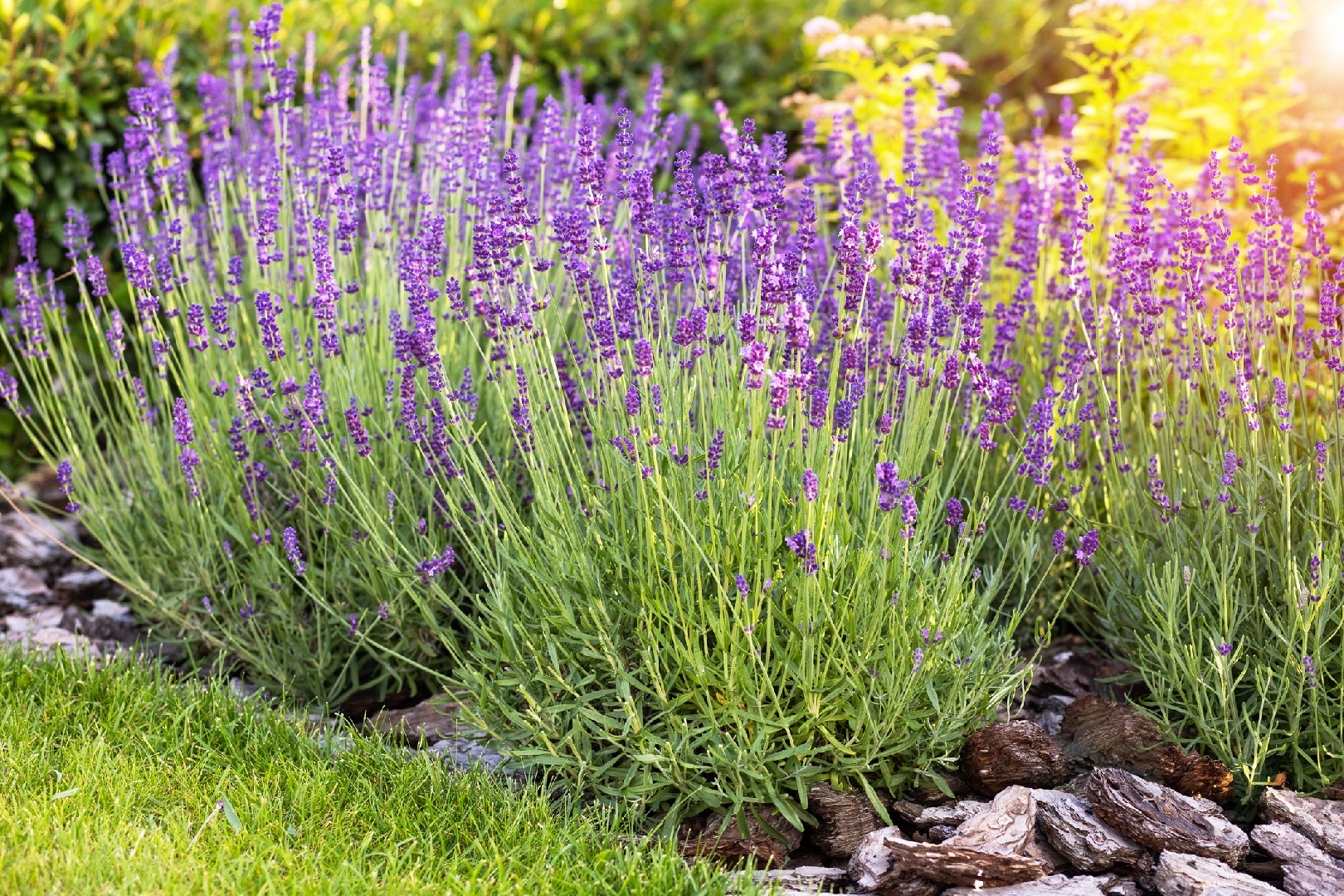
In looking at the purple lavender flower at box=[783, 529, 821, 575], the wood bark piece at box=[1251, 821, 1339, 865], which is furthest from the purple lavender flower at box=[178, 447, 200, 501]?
the wood bark piece at box=[1251, 821, 1339, 865]

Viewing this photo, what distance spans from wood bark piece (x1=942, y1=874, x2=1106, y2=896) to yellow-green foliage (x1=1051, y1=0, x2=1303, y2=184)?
124 inches

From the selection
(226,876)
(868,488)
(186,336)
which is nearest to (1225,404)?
(868,488)

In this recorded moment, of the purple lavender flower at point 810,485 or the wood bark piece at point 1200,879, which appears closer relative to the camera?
the purple lavender flower at point 810,485

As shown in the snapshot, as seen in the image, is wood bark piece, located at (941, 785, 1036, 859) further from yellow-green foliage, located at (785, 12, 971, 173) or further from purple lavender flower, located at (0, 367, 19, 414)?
yellow-green foliage, located at (785, 12, 971, 173)

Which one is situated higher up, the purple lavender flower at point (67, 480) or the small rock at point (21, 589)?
the purple lavender flower at point (67, 480)

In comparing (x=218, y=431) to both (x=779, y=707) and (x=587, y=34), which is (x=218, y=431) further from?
(x=587, y=34)

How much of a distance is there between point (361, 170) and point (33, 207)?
1993mm

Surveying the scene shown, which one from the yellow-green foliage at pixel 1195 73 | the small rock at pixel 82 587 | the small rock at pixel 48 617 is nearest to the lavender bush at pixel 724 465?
the small rock at pixel 48 617

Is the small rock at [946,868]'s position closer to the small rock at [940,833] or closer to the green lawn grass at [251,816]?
the small rock at [940,833]

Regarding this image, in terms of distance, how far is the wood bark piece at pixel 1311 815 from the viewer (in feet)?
8.64

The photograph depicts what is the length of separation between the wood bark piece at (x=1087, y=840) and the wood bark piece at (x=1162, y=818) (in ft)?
0.09

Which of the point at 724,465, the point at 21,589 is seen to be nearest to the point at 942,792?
the point at 724,465

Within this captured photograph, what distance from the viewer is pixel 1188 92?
5031 mm

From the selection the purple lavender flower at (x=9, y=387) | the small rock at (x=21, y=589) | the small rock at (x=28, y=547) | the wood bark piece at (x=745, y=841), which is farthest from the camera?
the small rock at (x=28, y=547)
